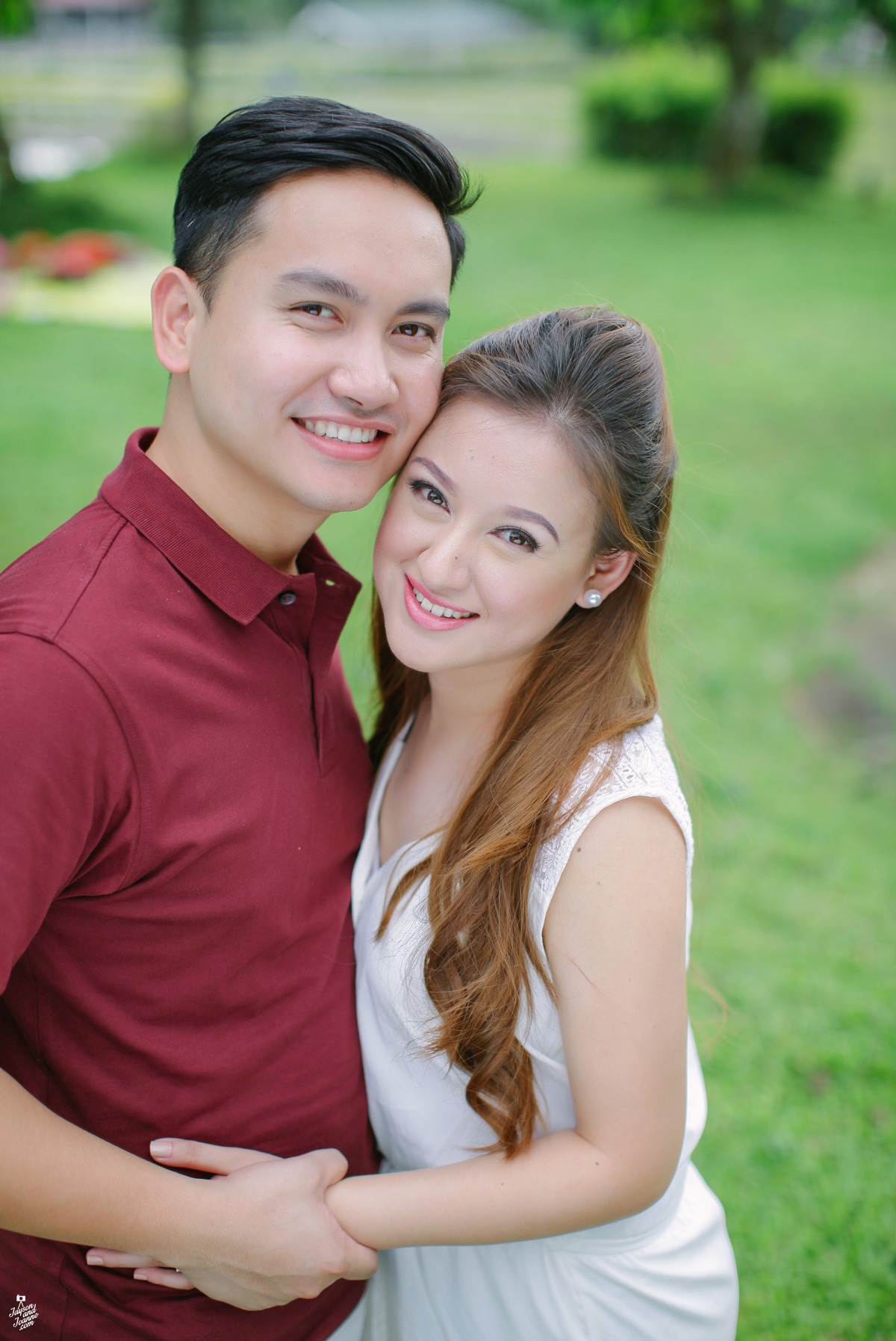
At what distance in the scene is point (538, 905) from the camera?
1747 mm

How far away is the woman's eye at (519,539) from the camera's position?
6.13 ft

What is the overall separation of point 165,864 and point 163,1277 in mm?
662

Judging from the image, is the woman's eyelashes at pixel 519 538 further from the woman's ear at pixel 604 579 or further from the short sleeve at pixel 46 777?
the short sleeve at pixel 46 777

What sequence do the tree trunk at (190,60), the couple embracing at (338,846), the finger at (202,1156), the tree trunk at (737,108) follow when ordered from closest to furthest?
1. the couple embracing at (338,846)
2. the finger at (202,1156)
3. the tree trunk at (737,108)
4. the tree trunk at (190,60)

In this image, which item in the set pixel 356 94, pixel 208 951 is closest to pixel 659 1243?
pixel 208 951

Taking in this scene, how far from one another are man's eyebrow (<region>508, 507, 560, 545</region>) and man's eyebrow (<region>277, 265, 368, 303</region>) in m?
0.43

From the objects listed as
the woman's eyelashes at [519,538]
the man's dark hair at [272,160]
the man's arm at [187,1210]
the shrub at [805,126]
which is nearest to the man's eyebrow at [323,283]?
the man's dark hair at [272,160]

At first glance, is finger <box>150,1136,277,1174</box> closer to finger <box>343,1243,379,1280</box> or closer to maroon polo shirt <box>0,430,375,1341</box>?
maroon polo shirt <box>0,430,375,1341</box>

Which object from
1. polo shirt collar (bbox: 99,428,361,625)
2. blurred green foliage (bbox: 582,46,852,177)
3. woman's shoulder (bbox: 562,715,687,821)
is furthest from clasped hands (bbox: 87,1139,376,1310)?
blurred green foliage (bbox: 582,46,852,177)

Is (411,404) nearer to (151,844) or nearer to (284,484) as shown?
(284,484)

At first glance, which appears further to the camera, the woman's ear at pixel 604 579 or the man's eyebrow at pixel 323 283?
the woman's ear at pixel 604 579

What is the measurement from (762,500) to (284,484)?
6730mm

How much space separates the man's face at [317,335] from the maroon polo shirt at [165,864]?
0.14 m

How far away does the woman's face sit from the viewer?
73.0 inches
